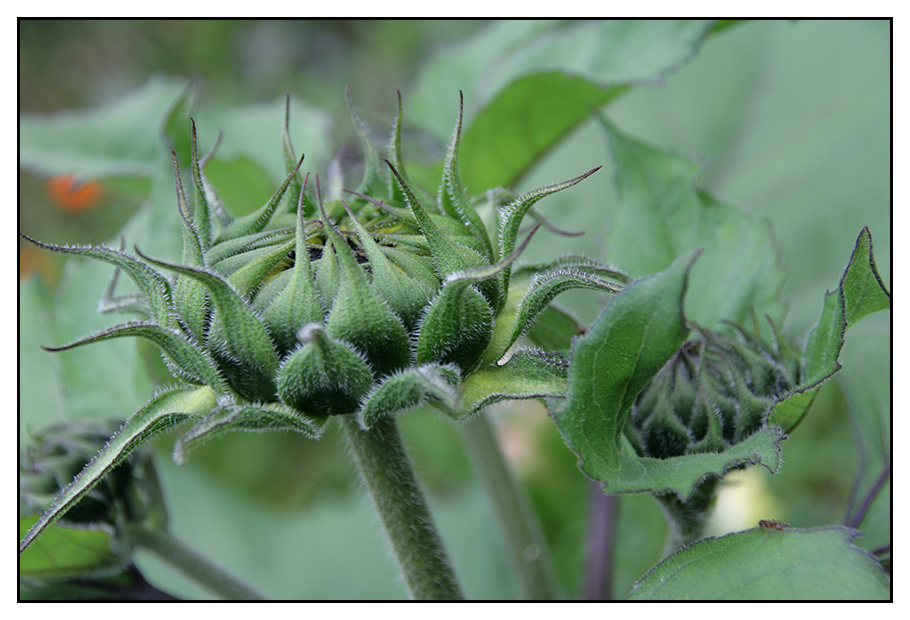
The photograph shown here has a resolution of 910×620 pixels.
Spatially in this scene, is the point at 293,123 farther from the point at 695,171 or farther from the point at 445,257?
the point at 445,257

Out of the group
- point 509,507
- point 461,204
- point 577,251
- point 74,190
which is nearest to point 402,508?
point 461,204

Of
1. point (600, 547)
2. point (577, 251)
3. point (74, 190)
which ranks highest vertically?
point (74, 190)

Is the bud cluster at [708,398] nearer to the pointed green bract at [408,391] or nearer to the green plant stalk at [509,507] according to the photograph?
the pointed green bract at [408,391]

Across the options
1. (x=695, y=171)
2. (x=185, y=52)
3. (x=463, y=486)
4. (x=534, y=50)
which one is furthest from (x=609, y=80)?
(x=185, y=52)

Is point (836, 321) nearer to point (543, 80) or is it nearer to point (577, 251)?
point (543, 80)

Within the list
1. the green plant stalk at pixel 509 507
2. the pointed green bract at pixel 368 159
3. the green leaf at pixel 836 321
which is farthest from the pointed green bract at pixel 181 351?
the green plant stalk at pixel 509 507

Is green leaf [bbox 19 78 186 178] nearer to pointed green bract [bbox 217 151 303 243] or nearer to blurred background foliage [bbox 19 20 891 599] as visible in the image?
blurred background foliage [bbox 19 20 891 599]
